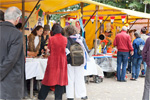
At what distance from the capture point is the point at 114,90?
5.92 m

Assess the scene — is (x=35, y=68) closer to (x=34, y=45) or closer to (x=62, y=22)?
(x=34, y=45)

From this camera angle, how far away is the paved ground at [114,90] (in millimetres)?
5188

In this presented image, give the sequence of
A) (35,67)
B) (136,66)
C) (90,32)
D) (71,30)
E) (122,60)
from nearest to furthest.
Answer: (71,30), (35,67), (122,60), (136,66), (90,32)

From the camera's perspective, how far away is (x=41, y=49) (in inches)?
204

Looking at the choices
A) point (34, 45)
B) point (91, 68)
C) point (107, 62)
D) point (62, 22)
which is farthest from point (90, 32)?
point (34, 45)

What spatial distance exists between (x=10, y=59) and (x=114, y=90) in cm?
415

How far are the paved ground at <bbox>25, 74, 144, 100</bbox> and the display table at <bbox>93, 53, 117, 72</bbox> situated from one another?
0.43 metres

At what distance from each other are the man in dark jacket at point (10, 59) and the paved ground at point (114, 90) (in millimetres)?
2586

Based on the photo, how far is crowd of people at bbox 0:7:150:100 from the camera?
7.82 feet

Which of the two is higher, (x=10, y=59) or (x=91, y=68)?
(x=10, y=59)

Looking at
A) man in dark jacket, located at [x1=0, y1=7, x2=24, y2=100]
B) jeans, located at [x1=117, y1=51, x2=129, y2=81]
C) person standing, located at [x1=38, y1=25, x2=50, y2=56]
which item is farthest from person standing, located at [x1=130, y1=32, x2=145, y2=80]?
man in dark jacket, located at [x1=0, y1=7, x2=24, y2=100]

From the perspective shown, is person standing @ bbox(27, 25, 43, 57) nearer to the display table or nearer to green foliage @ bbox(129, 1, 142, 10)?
the display table

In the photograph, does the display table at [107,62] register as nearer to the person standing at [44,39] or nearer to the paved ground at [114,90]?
the paved ground at [114,90]

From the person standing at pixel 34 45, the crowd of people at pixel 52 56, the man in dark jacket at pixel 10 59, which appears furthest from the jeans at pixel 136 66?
the man in dark jacket at pixel 10 59
